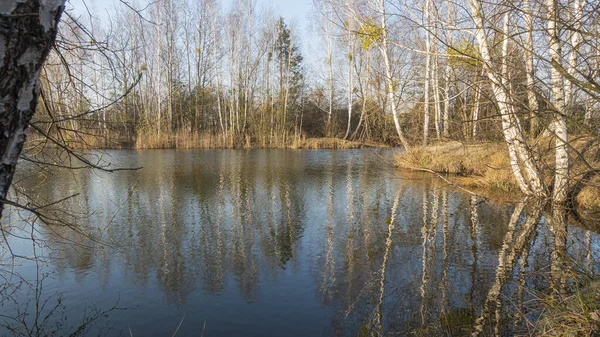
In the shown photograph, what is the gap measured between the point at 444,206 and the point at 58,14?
8088 mm

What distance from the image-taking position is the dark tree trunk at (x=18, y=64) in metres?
1.17

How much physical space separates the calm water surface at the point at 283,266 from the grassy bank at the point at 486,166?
41.9 inches

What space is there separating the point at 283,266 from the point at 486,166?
20.4ft

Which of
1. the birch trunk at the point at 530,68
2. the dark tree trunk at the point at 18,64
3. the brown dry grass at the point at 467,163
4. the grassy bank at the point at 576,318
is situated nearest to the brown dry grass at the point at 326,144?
the brown dry grass at the point at 467,163

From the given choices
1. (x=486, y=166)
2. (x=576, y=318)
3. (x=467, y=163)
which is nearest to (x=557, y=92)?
(x=576, y=318)

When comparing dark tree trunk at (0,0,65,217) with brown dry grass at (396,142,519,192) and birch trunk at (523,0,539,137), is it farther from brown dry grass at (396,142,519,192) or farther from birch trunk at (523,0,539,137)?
brown dry grass at (396,142,519,192)

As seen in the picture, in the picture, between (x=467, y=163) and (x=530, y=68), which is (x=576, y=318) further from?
(x=467, y=163)

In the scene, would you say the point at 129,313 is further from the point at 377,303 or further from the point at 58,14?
the point at 58,14

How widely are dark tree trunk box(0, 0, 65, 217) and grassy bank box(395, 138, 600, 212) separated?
6642 mm

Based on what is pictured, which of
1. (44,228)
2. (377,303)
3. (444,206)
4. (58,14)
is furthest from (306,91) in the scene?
(58,14)

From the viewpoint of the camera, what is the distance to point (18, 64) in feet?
3.97

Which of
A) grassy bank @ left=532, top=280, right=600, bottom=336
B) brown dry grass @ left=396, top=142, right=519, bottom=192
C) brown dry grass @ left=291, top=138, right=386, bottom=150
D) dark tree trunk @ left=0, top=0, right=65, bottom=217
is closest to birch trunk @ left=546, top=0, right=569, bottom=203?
grassy bank @ left=532, top=280, right=600, bottom=336

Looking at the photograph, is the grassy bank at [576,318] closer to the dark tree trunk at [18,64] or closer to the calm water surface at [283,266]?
the calm water surface at [283,266]

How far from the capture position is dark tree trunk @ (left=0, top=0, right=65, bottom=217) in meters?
1.17
